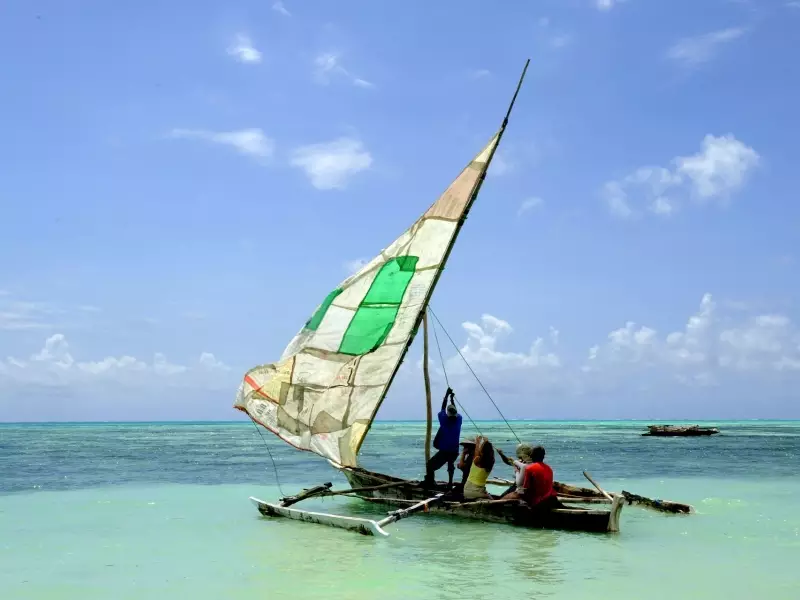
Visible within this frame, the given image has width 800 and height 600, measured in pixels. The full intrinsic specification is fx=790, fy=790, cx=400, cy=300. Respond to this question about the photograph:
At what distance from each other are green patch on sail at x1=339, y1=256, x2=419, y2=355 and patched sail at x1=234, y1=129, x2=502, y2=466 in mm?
21

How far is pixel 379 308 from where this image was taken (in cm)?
1593

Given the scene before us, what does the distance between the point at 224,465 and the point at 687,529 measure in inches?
929

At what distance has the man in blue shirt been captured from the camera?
50.5ft

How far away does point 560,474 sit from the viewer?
2975cm

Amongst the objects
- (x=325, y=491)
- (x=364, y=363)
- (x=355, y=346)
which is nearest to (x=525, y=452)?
(x=364, y=363)

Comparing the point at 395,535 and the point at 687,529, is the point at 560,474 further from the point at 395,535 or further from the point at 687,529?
the point at 395,535

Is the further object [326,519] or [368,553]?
[326,519]

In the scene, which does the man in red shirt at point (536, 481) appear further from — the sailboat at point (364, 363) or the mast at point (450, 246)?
the mast at point (450, 246)

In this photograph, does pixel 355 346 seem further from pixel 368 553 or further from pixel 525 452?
pixel 368 553

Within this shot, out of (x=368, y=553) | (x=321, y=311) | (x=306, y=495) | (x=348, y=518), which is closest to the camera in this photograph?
(x=368, y=553)

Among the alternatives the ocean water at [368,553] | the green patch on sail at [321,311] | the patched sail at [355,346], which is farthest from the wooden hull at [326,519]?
the green patch on sail at [321,311]

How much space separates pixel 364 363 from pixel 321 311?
200 cm

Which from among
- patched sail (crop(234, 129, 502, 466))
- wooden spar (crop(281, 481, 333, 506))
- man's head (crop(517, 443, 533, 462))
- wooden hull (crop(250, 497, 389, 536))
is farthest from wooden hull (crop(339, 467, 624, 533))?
patched sail (crop(234, 129, 502, 466))

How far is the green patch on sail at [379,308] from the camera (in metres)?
15.6
